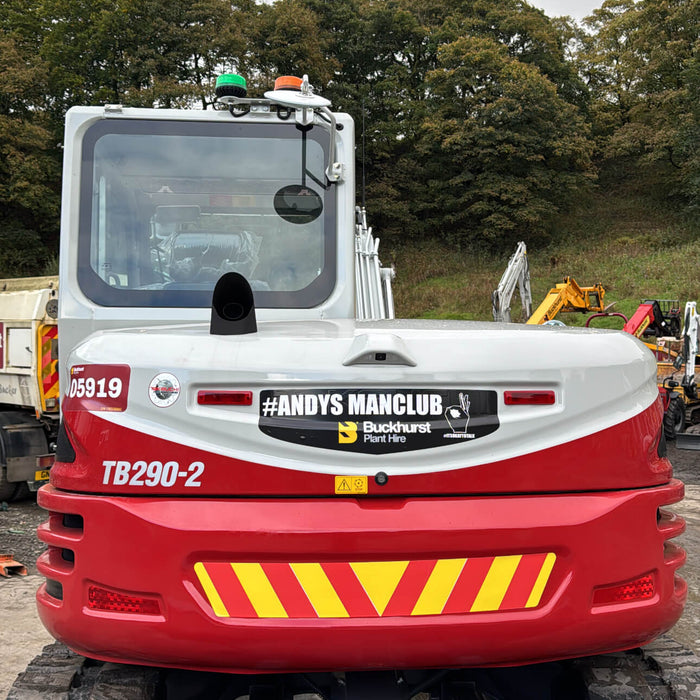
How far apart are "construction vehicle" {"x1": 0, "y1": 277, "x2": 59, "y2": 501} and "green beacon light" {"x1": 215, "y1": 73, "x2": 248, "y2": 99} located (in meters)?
3.87

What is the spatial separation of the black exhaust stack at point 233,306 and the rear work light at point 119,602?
29.5 inches

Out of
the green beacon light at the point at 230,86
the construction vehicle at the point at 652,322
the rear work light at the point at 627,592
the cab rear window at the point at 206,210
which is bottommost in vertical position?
the construction vehicle at the point at 652,322

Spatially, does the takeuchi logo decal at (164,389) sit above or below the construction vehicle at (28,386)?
above

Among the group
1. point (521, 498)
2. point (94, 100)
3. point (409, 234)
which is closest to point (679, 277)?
point (409, 234)

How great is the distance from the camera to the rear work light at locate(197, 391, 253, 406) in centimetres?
206

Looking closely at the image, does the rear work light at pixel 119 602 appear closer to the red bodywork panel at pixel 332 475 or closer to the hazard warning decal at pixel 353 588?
the hazard warning decal at pixel 353 588

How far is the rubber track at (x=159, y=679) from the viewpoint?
7.14 ft

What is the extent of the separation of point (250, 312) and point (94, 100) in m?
37.1

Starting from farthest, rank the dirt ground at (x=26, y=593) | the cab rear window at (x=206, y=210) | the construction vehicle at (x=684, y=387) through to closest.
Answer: the construction vehicle at (x=684, y=387) < the dirt ground at (x=26, y=593) < the cab rear window at (x=206, y=210)

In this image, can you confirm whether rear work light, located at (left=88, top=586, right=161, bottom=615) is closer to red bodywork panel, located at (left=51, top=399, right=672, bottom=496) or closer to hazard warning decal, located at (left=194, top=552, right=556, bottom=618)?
hazard warning decal, located at (left=194, top=552, right=556, bottom=618)

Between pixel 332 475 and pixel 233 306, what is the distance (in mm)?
647

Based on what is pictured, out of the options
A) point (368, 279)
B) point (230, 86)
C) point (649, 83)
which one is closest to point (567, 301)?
point (368, 279)

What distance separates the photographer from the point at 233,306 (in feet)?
7.77

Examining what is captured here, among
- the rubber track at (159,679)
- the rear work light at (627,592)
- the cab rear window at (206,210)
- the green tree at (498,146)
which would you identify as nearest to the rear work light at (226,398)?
the rubber track at (159,679)
